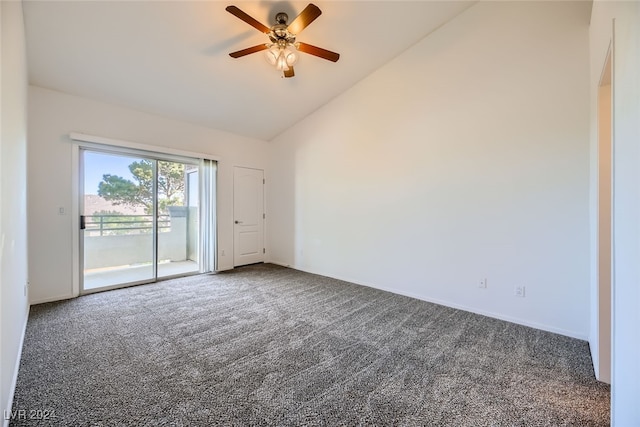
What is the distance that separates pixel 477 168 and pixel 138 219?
466 cm

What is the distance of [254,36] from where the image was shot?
295 cm

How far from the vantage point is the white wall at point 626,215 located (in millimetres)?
1027

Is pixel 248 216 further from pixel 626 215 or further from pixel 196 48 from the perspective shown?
pixel 626 215

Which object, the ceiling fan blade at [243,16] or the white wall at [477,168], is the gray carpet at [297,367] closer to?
the white wall at [477,168]

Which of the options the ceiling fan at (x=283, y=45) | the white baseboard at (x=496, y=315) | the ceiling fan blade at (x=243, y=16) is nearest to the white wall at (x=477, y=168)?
the white baseboard at (x=496, y=315)

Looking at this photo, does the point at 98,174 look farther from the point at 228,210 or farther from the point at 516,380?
the point at 516,380

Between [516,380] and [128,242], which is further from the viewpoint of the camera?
[128,242]

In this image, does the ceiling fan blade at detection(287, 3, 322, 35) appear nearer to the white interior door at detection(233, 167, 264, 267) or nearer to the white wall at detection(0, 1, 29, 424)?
the white wall at detection(0, 1, 29, 424)

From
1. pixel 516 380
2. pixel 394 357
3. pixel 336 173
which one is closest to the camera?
pixel 516 380

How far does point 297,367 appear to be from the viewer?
197 centimetres

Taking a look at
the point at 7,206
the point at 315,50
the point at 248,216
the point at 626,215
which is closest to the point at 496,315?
the point at 626,215

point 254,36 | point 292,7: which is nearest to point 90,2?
point 254,36

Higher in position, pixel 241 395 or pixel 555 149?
pixel 555 149

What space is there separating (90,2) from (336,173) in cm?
329
